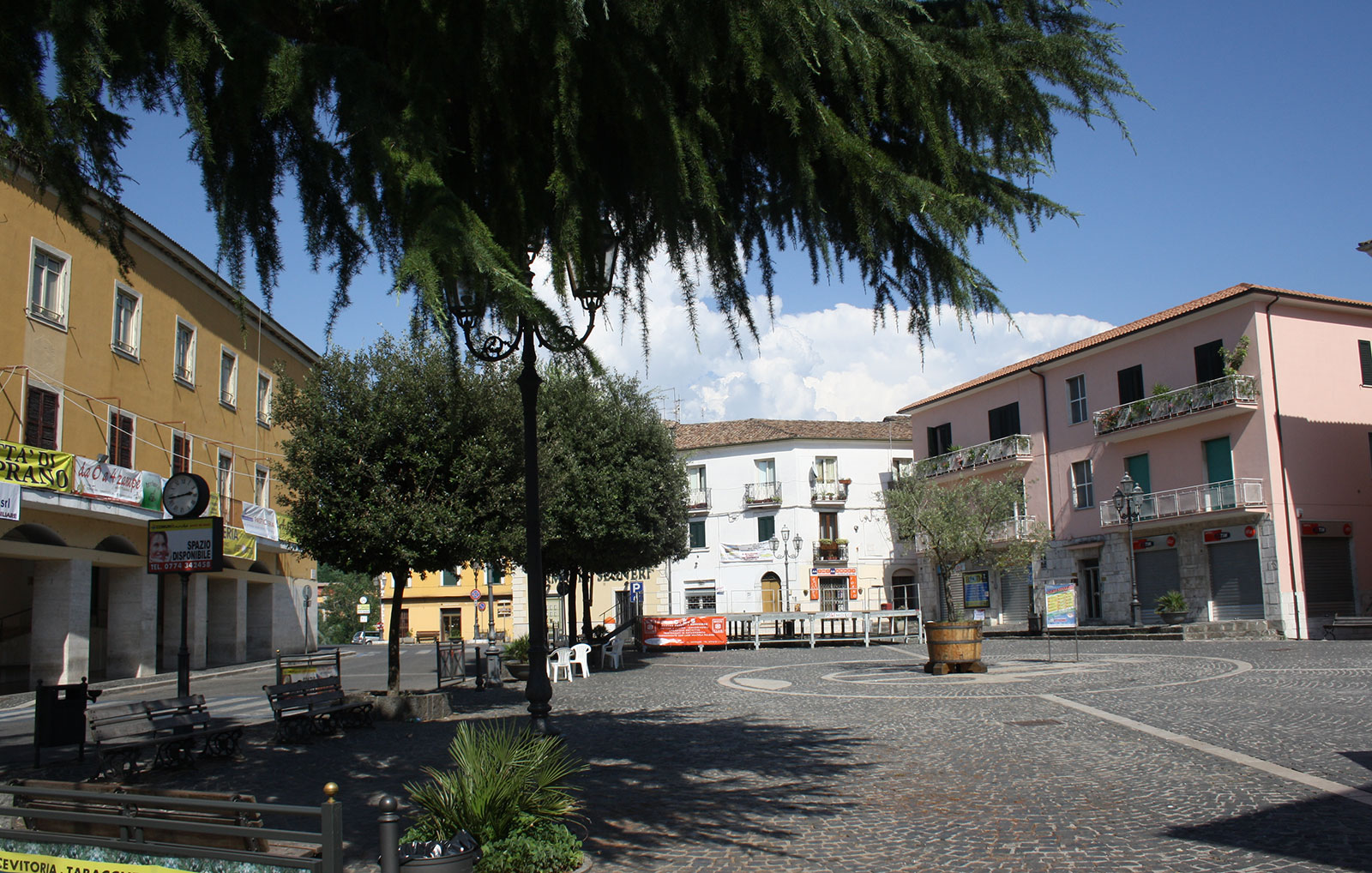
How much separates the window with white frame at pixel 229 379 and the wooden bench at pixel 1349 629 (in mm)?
31215

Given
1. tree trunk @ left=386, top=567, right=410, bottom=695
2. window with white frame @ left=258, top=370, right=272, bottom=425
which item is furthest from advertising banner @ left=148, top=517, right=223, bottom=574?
window with white frame @ left=258, top=370, right=272, bottom=425

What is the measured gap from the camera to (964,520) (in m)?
32.3

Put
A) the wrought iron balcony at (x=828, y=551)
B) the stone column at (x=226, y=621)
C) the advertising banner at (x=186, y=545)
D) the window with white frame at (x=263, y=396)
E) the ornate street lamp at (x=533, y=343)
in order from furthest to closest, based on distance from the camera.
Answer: the wrought iron balcony at (x=828, y=551)
the window with white frame at (x=263, y=396)
the stone column at (x=226, y=621)
the advertising banner at (x=186, y=545)
the ornate street lamp at (x=533, y=343)

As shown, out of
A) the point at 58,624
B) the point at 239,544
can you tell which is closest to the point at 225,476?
the point at 239,544

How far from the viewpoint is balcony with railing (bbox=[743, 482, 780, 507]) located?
5322 cm

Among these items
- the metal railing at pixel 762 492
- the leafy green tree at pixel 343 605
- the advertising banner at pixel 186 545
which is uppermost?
the metal railing at pixel 762 492

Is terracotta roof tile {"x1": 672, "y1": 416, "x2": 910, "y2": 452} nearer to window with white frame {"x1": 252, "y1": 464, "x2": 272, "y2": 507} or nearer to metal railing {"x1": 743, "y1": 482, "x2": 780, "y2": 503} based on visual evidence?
metal railing {"x1": 743, "y1": 482, "x2": 780, "y2": 503}

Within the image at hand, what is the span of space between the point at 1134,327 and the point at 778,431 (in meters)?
22.5

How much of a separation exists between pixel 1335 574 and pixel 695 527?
1214 inches

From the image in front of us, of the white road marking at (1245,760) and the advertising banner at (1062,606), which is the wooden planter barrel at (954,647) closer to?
the advertising banner at (1062,606)

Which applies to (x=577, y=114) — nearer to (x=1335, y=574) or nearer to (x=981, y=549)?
(x=981, y=549)

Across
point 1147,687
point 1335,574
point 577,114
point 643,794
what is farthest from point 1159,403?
point 577,114

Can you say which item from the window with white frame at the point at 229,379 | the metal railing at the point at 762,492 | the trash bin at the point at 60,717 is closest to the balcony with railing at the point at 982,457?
the metal railing at the point at 762,492

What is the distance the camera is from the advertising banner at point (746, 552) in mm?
53250
